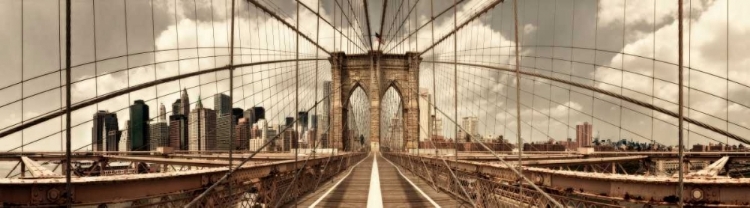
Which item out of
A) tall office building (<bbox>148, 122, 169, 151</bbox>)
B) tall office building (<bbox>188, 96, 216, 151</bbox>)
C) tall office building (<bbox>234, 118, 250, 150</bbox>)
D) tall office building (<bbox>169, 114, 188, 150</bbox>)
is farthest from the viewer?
tall office building (<bbox>234, 118, 250, 150</bbox>)

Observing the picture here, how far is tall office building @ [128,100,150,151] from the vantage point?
11.3 metres

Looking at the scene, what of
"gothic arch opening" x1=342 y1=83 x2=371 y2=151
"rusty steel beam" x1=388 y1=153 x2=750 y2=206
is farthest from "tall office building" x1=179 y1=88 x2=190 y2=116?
"gothic arch opening" x1=342 y1=83 x2=371 y2=151

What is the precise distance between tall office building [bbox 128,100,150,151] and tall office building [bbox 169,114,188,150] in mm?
920

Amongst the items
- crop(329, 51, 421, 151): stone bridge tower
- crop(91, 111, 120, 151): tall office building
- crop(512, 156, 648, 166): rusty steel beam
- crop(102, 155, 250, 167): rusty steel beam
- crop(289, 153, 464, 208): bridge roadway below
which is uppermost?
crop(329, 51, 421, 151): stone bridge tower

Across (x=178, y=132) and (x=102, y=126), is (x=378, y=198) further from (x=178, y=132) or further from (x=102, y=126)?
(x=178, y=132)

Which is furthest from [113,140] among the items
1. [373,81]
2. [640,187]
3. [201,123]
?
[373,81]

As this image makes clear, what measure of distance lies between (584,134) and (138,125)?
15.4 meters

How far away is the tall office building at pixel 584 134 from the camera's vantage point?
16.5 m

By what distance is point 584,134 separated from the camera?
656 inches

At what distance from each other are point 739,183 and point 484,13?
1940 centimetres

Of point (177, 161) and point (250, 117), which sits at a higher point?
point (250, 117)

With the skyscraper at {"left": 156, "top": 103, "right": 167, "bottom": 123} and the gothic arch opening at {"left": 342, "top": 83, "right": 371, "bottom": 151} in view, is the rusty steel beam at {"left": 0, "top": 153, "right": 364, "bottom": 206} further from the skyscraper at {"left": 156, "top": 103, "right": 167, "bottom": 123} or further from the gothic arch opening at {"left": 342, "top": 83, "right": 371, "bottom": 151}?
the gothic arch opening at {"left": 342, "top": 83, "right": 371, "bottom": 151}

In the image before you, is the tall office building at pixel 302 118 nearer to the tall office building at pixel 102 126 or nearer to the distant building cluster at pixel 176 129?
the distant building cluster at pixel 176 129

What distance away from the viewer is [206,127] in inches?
614
